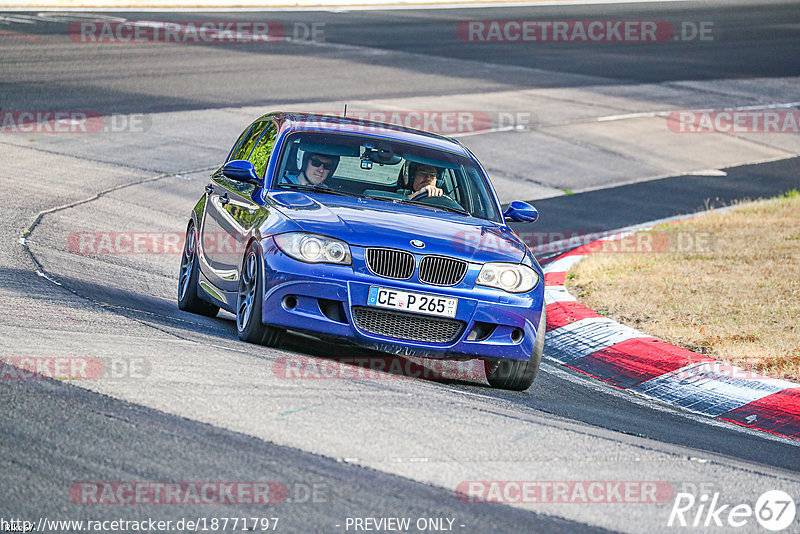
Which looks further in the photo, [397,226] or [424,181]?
[424,181]

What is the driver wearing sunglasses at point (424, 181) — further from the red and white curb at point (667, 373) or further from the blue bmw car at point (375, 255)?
the red and white curb at point (667, 373)

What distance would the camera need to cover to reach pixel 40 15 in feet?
98.6

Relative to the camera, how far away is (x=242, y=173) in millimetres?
8484

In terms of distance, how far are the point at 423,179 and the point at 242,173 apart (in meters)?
1.30

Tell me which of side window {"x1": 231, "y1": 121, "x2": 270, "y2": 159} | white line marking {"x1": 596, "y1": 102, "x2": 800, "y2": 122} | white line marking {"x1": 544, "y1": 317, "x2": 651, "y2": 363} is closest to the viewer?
side window {"x1": 231, "y1": 121, "x2": 270, "y2": 159}

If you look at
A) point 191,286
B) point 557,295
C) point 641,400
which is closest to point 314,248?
point 191,286

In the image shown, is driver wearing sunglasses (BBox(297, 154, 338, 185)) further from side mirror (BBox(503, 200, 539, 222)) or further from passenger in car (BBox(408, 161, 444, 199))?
side mirror (BBox(503, 200, 539, 222))

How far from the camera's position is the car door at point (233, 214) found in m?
8.30

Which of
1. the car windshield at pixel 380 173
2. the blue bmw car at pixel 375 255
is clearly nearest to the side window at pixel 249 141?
the blue bmw car at pixel 375 255

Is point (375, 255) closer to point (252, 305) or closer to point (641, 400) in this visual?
point (252, 305)

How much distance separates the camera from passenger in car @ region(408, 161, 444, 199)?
28.6ft

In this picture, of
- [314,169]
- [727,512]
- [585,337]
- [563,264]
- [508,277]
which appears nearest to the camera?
[727,512]

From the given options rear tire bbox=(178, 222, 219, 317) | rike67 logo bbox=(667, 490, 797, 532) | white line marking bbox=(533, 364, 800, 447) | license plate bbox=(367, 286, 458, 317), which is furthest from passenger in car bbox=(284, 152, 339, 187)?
rike67 logo bbox=(667, 490, 797, 532)

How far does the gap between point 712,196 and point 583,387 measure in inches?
399
